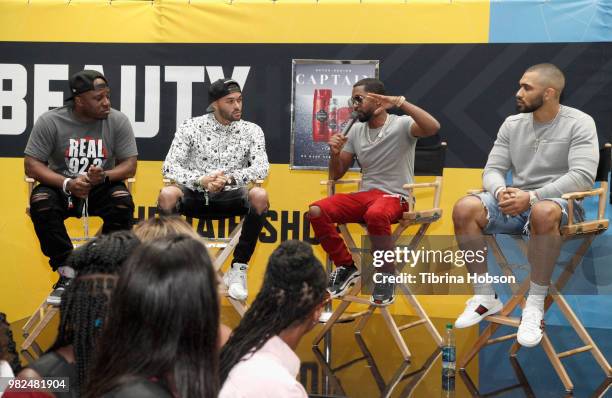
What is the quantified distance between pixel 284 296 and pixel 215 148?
2832 millimetres

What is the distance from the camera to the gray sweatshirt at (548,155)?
4.15 metres

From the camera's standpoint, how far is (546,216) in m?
3.92

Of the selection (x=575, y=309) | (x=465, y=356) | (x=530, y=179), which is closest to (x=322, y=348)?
(x=465, y=356)

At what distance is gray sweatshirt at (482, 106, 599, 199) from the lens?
13.6 ft

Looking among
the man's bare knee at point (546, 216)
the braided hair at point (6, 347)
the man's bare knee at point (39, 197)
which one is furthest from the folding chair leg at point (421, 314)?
the braided hair at point (6, 347)

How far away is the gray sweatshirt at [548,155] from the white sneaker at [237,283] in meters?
1.48

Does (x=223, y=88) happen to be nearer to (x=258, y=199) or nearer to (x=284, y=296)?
(x=258, y=199)

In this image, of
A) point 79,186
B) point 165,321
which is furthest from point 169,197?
point 165,321

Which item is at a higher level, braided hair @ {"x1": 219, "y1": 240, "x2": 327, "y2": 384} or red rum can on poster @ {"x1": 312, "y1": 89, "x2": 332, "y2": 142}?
red rum can on poster @ {"x1": 312, "y1": 89, "x2": 332, "y2": 142}

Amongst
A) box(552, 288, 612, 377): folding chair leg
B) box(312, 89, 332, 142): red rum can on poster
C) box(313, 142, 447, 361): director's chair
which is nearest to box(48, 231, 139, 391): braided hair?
box(313, 142, 447, 361): director's chair

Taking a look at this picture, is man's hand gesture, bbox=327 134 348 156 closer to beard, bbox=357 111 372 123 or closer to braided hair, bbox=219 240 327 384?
beard, bbox=357 111 372 123

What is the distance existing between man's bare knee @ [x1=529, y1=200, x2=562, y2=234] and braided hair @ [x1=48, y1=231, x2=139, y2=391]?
258 centimetres

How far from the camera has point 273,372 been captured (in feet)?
6.31

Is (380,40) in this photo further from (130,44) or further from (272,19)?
(130,44)
